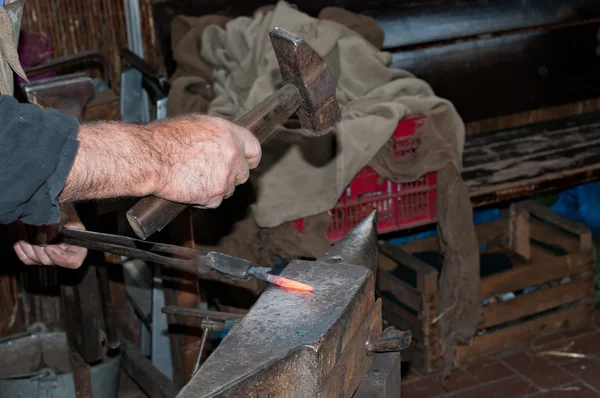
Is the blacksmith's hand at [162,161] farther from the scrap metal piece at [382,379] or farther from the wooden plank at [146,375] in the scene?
the wooden plank at [146,375]

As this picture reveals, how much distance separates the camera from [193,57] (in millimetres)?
4414

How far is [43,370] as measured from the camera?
3385 millimetres

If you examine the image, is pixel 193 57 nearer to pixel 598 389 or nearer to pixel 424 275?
pixel 424 275

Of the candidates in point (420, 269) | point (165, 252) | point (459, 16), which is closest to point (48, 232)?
point (165, 252)

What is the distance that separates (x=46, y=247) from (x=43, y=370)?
44.2 inches

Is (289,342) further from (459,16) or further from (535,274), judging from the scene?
(459,16)

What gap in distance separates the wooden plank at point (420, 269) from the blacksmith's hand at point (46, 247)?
196 centimetres

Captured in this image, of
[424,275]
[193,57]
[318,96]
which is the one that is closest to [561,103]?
[424,275]

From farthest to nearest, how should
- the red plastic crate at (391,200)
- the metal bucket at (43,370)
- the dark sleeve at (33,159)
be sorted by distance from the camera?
the red plastic crate at (391,200), the metal bucket at (43,370), the dark sleeve at (33,159)

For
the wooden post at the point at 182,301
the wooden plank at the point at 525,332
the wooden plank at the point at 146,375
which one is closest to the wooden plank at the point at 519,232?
the wooden plank at the point at 525,332

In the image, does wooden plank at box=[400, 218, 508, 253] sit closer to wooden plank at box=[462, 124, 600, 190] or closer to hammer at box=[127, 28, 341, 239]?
wooden plank at box=[462, 124, 600, 190]

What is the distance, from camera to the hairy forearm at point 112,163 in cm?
167

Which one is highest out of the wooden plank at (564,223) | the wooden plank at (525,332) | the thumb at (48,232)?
the thumb at (48,232)

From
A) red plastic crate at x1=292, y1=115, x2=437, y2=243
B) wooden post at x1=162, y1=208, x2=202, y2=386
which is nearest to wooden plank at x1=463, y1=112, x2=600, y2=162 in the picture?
red plastic crate at x1=292, y1=115, x2=437, y2=243
